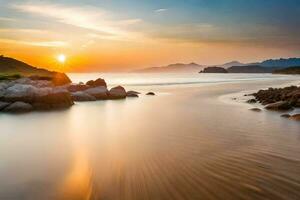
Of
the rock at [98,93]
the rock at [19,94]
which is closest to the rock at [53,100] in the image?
the rock at [19,94]

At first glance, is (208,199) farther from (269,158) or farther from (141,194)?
(269,158)

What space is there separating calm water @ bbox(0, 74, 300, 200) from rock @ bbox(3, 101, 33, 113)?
21.9 feet

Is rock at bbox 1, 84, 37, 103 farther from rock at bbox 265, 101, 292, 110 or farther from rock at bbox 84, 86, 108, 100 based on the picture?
rock at bbox 265, 101, 292, 110

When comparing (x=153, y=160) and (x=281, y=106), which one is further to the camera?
(x=281, y=106)

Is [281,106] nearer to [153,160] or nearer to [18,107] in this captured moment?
[153,160]

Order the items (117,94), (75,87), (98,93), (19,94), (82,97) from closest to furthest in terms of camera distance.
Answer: (19,94), (82,97), (98,93), (117,94), (75,87)

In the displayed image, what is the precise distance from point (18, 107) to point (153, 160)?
61.6 ft

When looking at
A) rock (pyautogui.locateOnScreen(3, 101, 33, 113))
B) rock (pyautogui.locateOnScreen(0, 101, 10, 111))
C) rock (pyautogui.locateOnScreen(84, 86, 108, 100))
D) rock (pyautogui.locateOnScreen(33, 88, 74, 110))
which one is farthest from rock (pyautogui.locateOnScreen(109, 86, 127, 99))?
rock (pyautogui.locateOnScreen(0, 101, 10, 111))

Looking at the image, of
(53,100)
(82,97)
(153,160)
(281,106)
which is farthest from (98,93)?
(153,160)

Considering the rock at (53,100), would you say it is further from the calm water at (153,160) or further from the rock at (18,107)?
the calm water at (153,160)

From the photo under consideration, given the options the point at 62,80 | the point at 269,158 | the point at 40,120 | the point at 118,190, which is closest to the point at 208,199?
the point at 118,190

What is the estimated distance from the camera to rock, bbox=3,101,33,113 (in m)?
25.6

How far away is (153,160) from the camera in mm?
10586

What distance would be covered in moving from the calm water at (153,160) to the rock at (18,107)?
21.9ft
